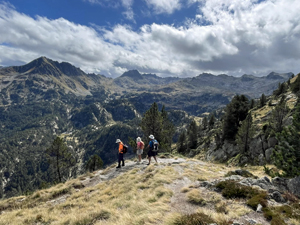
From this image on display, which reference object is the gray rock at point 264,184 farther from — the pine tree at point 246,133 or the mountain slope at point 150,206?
the pine tree at point 246,133

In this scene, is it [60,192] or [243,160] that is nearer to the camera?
[60,192]

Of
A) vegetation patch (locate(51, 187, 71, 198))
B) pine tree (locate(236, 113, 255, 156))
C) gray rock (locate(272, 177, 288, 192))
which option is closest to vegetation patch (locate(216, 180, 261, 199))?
gray rock (locate(272, 177, 288, 192))

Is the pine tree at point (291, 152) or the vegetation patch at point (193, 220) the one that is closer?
the vegetation patch at point (193, 220)

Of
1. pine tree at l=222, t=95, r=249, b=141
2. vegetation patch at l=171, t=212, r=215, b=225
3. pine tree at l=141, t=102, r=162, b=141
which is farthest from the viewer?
pine tree at l=222, t=95, r=249, b=141

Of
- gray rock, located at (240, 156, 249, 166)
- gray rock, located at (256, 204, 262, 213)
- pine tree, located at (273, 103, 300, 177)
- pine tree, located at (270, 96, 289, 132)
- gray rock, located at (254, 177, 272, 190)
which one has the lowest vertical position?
gray rock, located at (240, 156, 249, 166)

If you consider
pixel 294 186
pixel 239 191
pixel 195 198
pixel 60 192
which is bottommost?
pixel 60 192

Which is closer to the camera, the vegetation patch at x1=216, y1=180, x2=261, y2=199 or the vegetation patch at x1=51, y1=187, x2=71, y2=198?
the vegetation patch at x1=216, y1=180, x2=261, y2=199

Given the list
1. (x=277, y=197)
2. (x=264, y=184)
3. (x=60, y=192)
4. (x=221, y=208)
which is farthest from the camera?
(x=60, y=192)

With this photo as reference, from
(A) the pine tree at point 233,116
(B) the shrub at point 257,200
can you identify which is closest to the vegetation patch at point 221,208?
(B) the shrub at point 257,200

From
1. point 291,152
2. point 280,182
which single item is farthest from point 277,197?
point 291,152

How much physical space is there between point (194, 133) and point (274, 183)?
219 ft

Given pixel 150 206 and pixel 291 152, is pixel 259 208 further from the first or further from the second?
pixel 291 152

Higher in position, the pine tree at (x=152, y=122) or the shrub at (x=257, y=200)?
the pine tree at (x=152, y=122)

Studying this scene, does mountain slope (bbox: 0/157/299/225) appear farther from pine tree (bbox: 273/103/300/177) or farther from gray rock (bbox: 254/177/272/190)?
pine tree (bbox: 273/103/300/177)
